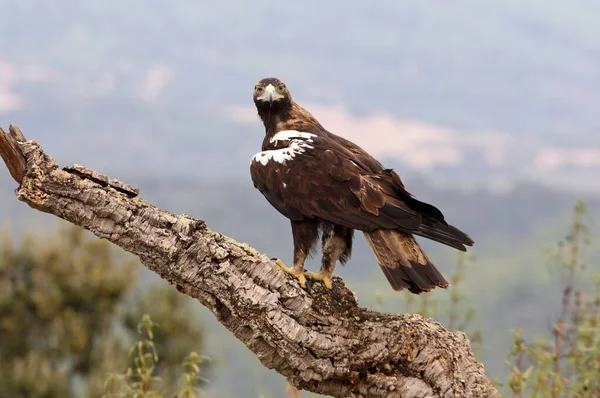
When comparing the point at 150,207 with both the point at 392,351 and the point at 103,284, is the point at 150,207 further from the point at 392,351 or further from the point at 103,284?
the point at 103,284

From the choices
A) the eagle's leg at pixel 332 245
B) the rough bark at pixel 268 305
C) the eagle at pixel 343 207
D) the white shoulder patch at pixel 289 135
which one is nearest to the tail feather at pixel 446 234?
the eagle at pixel 343 207

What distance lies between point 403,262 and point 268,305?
935 mm

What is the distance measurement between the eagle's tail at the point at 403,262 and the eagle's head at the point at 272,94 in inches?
66.8

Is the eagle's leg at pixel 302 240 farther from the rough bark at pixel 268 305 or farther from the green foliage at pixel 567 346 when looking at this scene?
the green foliage at pixel 567 346

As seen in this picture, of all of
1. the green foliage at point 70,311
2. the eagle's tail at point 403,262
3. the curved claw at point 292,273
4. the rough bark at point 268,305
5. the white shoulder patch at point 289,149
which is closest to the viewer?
the rough bark at point 268,305

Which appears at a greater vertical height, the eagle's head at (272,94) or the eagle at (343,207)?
the eagle's head at (272,94)

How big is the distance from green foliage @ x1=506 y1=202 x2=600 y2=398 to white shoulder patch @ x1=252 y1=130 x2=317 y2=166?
7.38ft

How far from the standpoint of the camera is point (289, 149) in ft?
19.9

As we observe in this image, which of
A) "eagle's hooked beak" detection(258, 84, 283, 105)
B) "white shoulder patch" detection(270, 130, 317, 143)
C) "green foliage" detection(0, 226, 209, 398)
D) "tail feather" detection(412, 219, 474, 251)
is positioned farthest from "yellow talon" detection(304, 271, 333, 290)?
"green foliage" detection(0, 226, 209, 398)

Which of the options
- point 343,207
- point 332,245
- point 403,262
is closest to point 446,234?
point 403,262

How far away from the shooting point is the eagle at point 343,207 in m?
5.43

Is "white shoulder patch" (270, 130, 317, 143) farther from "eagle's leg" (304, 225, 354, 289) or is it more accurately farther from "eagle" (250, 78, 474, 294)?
"eagle's leg" (304, 225, 354, 289)

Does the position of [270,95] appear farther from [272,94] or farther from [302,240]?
[302,240]

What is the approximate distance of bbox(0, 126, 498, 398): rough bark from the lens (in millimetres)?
4938
